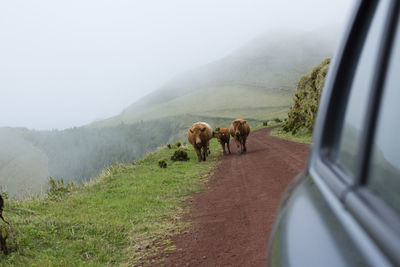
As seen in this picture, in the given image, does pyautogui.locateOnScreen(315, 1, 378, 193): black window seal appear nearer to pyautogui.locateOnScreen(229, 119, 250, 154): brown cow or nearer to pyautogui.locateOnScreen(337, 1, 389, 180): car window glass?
pyautogui.locateOnScreen(337, 1, 389, 180): car window glass

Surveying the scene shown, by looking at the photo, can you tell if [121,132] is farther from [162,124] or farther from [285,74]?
[285,74]

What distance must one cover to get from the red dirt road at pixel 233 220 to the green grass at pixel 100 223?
47cm

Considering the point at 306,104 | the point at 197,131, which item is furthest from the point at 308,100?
the point at 197,131

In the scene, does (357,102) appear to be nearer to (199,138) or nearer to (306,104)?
(199,138)

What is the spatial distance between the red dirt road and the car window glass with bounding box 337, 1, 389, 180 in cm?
311

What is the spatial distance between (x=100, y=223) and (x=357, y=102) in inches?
246

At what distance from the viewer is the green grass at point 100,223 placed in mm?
5324

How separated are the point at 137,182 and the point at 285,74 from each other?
15051cm

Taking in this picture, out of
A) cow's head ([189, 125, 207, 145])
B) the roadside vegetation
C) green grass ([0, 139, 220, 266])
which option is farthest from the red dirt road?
the roadside vegetation

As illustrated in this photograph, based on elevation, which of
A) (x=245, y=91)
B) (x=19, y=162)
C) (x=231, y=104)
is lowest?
(x=19, y=162)

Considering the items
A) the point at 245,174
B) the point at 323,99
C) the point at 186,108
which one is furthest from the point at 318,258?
the point at 186,108

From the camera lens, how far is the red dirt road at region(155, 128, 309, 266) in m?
4.61

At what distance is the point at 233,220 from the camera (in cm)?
606

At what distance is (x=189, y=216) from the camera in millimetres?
6926
